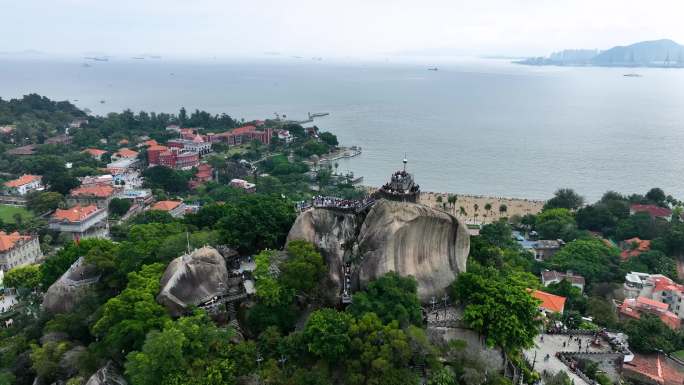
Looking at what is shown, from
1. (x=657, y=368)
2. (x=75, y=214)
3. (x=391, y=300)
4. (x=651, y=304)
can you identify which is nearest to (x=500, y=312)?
(x=391, y=300)

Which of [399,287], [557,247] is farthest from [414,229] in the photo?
[557,247]

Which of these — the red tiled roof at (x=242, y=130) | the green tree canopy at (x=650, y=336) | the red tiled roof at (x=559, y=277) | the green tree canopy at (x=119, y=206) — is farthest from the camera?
the red tiled roof at (x=242, y=130)

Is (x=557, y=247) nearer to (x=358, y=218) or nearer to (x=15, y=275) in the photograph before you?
(x=358, y=218)

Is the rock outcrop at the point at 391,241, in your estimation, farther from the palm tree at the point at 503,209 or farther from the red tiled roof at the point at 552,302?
the palm tree at the point at 503,209

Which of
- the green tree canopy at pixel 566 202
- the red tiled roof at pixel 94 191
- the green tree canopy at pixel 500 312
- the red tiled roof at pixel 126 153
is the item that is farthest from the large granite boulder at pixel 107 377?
the red tiled roof at pixel 126 153

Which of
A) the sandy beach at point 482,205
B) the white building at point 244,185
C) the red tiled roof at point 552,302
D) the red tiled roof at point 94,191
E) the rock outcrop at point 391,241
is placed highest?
the rock outcrop at point 391,241

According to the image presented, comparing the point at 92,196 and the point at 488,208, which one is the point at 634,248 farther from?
the point at 92,196
